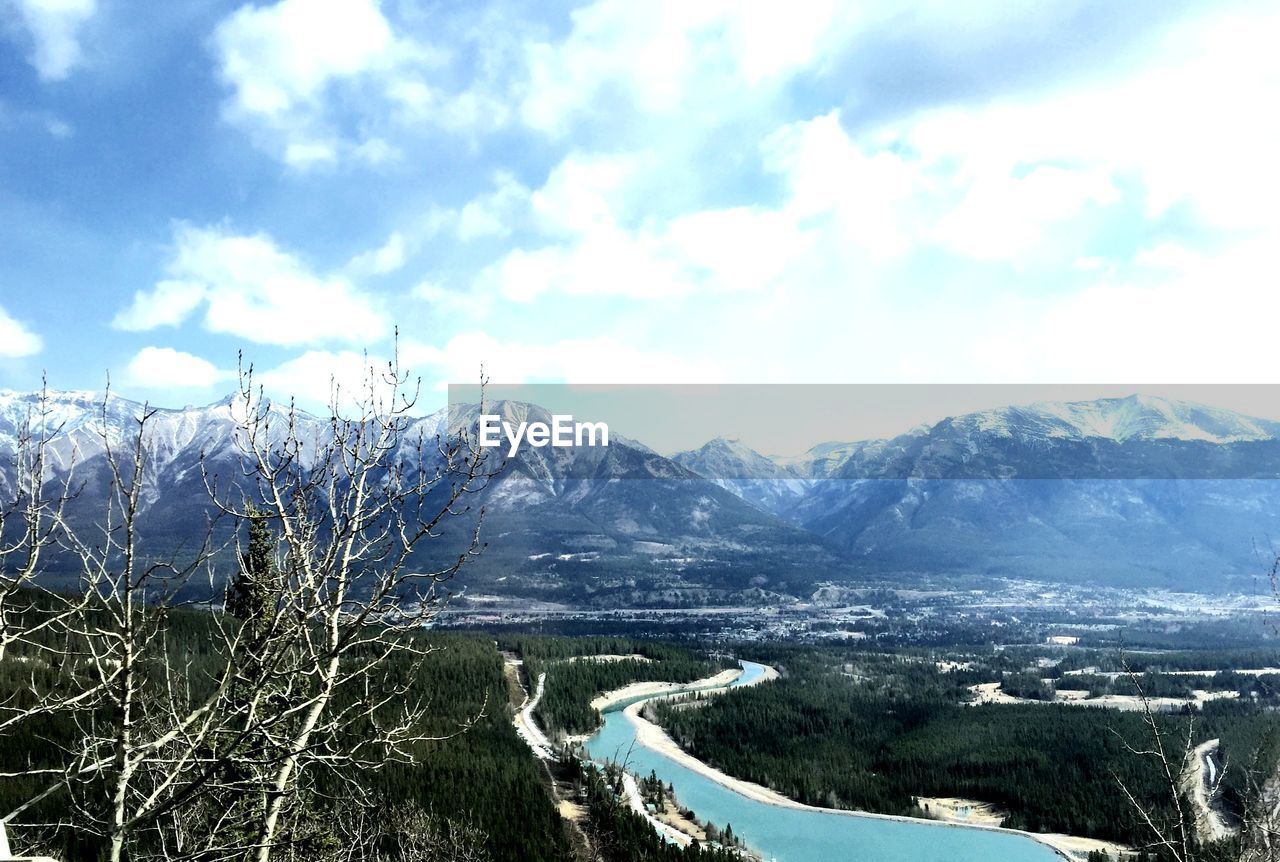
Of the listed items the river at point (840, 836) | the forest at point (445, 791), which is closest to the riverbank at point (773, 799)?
the river at point (840, 836)

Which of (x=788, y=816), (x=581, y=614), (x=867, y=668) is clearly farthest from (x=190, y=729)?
(x=581, y=614)

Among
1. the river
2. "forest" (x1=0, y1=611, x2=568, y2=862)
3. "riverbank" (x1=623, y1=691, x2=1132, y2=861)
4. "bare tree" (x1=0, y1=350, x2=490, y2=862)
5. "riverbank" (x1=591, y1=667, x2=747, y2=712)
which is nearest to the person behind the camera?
"bare tree" (x1=0, y1=350, x2=490, y2=862)

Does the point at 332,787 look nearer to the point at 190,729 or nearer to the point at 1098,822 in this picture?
the point at 190,729

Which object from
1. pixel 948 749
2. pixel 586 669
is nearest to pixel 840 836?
pixel 948 749

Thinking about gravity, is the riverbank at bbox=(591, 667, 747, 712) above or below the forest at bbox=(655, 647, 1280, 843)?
below

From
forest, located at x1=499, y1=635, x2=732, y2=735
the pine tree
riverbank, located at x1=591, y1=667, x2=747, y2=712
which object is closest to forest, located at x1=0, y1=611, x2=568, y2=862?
the pine tree

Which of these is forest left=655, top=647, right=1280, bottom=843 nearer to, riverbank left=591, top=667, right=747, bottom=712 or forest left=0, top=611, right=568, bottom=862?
riverbank left=591, top=667, right=747, bottom=712

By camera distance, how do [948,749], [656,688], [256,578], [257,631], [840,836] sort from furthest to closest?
1. [656,688]
2. [948,749]
3. [840,836]
4. [256,578]
5. [257,631]

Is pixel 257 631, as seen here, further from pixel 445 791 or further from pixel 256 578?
pixel 445 791

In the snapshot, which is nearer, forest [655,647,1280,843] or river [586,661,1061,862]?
river [586,661,1061,862]
